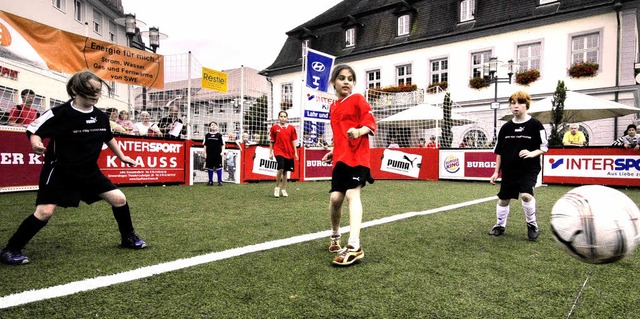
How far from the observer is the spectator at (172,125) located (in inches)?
463

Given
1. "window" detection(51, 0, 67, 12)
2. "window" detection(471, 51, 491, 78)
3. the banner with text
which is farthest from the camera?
"window" detection(51, 0, 67, 12)

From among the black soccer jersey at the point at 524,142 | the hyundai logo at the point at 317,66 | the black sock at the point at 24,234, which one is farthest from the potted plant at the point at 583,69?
the black sock at the point at 24,234

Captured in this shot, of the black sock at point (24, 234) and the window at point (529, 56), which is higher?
the window at point (529, 56)

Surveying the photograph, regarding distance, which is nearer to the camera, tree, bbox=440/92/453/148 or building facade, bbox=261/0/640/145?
building facade, bbox=261/0/640/145

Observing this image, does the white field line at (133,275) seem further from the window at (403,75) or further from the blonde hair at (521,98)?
the window at (403,75)

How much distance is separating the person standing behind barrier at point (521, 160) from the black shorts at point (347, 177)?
2.07 meters

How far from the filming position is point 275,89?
34.3 m

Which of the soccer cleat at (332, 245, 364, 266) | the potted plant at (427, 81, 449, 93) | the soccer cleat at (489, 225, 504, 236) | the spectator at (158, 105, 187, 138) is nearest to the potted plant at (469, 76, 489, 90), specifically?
the potted plant at (427, 81, 449, 93)

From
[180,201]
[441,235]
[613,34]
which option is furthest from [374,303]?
[613,34]

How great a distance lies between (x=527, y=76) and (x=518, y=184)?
20318mm

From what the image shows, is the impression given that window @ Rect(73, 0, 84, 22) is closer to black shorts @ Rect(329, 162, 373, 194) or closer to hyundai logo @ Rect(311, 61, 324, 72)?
hyundai logo @ Rect(311, 61, 324, 72)

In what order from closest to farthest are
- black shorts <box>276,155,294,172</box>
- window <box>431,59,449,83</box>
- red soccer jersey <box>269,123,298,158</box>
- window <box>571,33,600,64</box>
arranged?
black shorts <box>276,155,294,172</box> < red soccer jersey <box>269,123,298,158</box> < window <box>571,33,600,64</box> < window <box>431,59,449,83</box>

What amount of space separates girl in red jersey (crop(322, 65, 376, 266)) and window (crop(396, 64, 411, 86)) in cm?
2441

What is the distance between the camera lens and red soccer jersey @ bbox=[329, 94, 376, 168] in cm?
358
